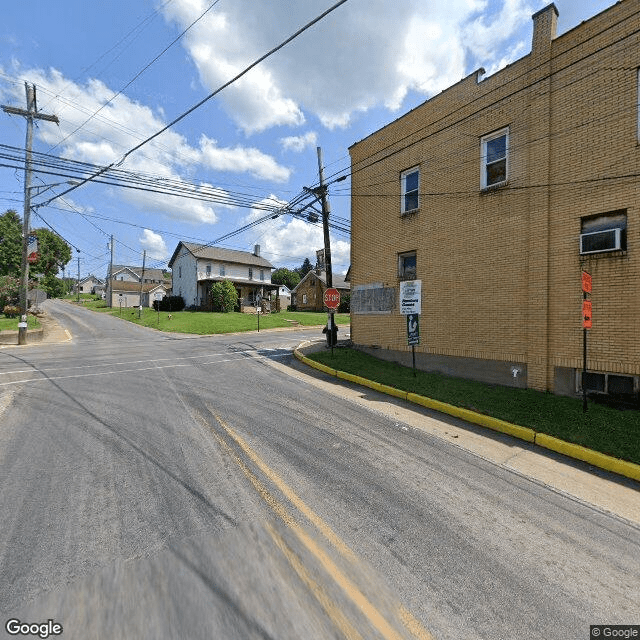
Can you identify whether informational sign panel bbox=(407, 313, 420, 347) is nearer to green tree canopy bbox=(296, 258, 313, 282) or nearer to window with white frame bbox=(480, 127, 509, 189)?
window with white frame bbox=(480, 127, 509, 189)

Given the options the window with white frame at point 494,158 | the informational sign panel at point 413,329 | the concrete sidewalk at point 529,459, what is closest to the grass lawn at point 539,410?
the concrete sidewalk at point 529,459

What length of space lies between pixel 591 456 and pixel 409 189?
10.0m

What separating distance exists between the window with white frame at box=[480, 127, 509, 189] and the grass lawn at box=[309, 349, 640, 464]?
594 centimetres

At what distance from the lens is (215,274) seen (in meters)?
41.3

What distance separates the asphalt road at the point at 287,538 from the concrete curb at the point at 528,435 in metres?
1.52

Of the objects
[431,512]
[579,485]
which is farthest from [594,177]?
[431,512]

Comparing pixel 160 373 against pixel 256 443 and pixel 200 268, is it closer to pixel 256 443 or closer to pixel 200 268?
pixel 256 443

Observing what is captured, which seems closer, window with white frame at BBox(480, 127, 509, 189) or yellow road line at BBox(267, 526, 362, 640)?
yellow road line at BBox(267, 526, 362, 640)

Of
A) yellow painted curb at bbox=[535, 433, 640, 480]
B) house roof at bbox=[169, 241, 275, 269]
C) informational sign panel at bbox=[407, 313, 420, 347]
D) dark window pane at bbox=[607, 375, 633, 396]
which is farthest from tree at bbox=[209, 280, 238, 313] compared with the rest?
yellow painted curb at bbox=[535, 433, 640, 480]

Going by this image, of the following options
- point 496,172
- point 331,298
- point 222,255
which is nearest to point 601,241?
point 496,172

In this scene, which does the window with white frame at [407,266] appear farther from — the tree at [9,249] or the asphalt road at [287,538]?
the tree at [9,249]

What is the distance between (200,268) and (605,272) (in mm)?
38473

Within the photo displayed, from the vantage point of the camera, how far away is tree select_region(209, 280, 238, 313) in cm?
3669

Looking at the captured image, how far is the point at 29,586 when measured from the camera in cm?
272
